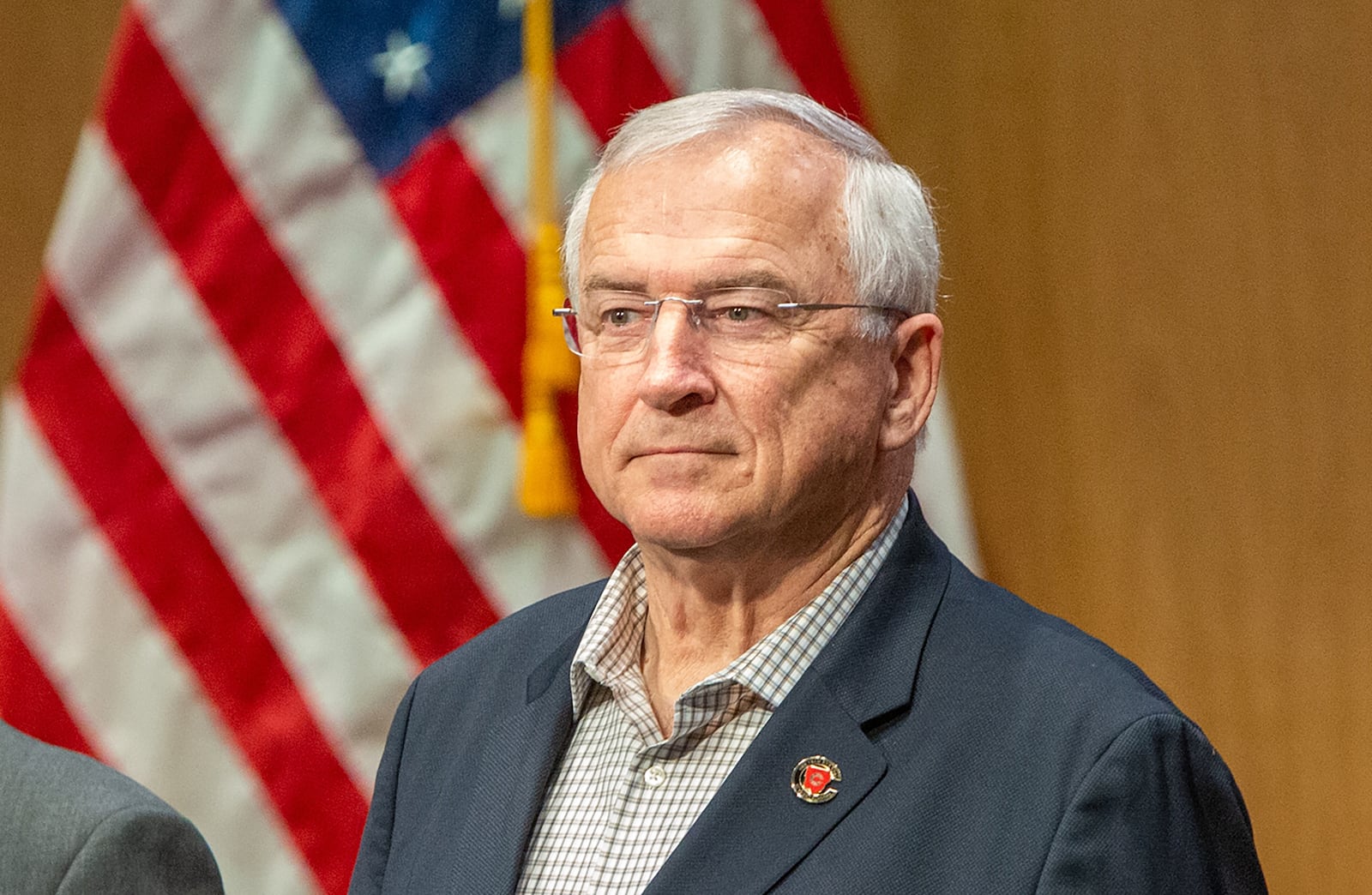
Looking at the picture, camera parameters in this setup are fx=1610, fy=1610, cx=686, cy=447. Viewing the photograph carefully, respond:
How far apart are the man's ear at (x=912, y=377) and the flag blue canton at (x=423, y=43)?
1.01 meters

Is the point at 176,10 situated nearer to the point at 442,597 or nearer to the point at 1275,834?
the point at 442,597

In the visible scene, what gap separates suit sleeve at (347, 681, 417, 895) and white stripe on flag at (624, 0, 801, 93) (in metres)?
1.06

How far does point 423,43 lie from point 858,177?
3.42 ft

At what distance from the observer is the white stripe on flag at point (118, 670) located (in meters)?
2.22

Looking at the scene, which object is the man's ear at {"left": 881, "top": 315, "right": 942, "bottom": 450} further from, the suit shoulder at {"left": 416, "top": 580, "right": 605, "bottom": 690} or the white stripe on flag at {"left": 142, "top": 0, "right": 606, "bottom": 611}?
the white stripe on flag at {"left": 142, "top": 0, "right": 606, "bottom": 611}

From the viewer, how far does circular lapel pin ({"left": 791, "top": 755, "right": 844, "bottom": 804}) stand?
1260 millimetres

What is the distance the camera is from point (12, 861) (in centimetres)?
129

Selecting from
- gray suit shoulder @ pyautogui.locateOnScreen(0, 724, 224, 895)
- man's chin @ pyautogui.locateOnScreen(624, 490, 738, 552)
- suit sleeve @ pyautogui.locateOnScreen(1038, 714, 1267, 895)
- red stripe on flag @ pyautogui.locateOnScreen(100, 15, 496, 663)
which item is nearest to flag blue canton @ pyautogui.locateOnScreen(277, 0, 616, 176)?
red stripe on flag @ pyautogui.locateOnScreen(100, 15, 496, 663)

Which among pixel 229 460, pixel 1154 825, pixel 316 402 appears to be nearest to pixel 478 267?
pixel 316 402

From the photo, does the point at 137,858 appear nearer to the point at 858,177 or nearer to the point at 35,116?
the point at 858,177

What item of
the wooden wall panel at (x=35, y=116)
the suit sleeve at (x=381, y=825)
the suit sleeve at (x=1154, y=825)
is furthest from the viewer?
the wooden wall panel at (x=35, y=116)

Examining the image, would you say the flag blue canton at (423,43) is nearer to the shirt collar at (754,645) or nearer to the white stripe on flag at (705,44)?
the white stripe on flag at (705,44)

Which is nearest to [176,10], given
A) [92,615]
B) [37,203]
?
[37,203]

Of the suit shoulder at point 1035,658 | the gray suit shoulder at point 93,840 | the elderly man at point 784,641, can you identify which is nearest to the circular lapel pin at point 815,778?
the elderly man at point 784,641
